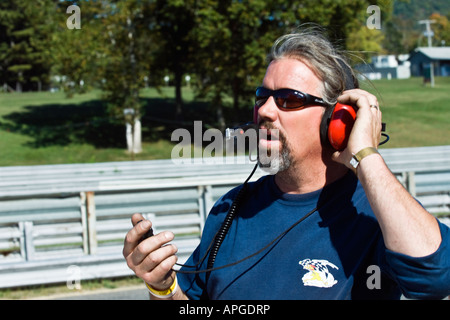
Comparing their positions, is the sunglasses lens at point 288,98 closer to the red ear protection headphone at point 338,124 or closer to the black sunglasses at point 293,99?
the black sunglasses at point 293,99

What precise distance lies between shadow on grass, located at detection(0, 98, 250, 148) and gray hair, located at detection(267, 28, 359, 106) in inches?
949

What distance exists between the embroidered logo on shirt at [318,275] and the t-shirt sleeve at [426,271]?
279mm

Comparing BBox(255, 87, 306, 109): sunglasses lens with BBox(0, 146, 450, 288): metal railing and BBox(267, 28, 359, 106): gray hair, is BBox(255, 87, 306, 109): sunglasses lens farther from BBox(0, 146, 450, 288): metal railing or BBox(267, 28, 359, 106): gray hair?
BBox(0, 146, 450, 288): metal railing

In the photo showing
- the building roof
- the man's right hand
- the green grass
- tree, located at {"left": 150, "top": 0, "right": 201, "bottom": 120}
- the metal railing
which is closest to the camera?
the man's right hand

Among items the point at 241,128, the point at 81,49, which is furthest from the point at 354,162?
the point at 81,49

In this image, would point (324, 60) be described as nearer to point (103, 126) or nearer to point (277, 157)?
point (277, 157)

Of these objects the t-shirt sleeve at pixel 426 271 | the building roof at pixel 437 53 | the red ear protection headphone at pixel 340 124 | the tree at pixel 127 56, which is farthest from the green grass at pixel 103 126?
the building roof at pixel 437 53

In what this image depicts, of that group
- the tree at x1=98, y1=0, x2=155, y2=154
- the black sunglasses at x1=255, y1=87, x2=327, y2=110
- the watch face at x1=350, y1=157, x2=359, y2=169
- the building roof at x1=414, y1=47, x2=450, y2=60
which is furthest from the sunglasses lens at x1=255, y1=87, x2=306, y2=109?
the building roof at x1=414, y1=47, x2=450, y2=60

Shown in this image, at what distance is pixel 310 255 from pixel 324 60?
0.79m

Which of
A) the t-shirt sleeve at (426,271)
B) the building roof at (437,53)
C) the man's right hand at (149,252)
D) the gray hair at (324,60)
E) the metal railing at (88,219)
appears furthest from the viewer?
the building roof at (437,53)

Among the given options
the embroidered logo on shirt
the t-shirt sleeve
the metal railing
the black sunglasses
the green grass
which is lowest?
the green grass

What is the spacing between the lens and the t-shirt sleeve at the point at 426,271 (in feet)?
5.56

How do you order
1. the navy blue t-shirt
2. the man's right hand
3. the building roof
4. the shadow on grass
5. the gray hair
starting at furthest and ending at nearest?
the building roof
the shadow on grass
the gray hair
the navy blue t-shirt
the man's right hand

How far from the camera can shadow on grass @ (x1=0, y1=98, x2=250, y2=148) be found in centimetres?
3088
